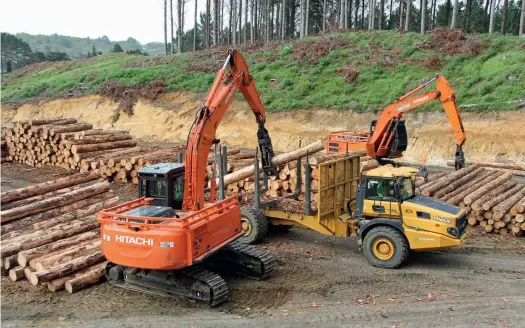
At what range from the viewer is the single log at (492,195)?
1428cm

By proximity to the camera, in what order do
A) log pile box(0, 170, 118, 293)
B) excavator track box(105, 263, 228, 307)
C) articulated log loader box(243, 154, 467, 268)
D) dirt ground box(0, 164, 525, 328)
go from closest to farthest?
dirt ground box(0, 164, 525, 328), excavator track box(105, 263, 228, 307), log pile box(0, 170, 118, 293), articulated log loader box(243, 154, 467, 268)

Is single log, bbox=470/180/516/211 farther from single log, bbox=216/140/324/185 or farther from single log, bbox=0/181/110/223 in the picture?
single log, bbox=0/181/110/223

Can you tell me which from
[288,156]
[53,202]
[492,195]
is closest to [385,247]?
[288,156]

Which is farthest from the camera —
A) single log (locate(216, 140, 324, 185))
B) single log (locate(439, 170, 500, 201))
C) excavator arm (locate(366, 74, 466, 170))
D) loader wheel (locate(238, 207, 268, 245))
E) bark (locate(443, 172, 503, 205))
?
excavator arm (locate(366, 74, 466, 170))

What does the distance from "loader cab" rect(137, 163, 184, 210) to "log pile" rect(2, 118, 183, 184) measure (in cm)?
811

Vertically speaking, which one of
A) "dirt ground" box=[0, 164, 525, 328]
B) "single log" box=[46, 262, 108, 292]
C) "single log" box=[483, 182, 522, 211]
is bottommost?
"dirt ground" box=[0, 164, 525, 328]

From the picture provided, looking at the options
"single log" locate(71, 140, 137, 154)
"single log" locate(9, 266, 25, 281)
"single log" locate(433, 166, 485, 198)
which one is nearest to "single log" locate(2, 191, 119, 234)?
"single log" locate(9, 266, 25, 281)

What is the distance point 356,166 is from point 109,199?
752 centimetres

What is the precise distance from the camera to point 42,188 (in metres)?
15.5

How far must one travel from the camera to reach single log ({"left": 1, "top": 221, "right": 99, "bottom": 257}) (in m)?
10.9

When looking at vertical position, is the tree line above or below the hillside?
below

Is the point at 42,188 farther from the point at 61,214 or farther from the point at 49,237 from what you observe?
the point at 49,237

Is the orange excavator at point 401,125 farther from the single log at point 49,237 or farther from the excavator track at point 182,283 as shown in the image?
the excavator track at point 182,283

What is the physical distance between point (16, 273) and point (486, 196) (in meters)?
12.8
